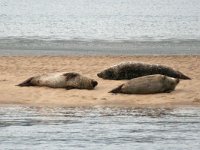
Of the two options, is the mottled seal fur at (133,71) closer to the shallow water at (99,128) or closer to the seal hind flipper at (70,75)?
the seal hind flipper at (70,75)

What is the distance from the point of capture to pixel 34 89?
18.5m

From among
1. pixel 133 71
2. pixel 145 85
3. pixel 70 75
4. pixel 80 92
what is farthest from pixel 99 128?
pixel 133 71

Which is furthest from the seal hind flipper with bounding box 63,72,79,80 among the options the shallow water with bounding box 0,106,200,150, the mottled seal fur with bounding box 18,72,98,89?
the shallow water with bounding box 0,106,200,150

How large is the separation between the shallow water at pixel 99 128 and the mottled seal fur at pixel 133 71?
11.4 ft

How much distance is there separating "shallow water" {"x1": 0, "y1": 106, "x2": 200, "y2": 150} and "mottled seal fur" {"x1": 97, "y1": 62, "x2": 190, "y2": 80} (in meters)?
3.47

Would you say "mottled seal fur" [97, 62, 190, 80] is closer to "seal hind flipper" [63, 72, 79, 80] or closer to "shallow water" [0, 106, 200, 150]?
"seal hind flipper" [63, 72, 79, 80]

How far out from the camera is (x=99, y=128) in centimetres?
1366

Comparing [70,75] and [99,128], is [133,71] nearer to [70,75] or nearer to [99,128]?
[70,75]

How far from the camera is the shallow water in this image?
1217cm

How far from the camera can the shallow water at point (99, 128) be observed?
12.2 meters

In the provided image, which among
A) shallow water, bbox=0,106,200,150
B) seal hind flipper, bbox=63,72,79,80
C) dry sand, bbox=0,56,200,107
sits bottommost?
shallow water, bbox=0,106,200,150

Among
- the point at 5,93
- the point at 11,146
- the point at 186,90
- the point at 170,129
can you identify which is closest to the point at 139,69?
the point at 186,90

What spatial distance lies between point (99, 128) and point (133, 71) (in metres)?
6.26

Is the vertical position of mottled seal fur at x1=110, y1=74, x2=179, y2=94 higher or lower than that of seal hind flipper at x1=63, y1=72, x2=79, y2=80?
lower
